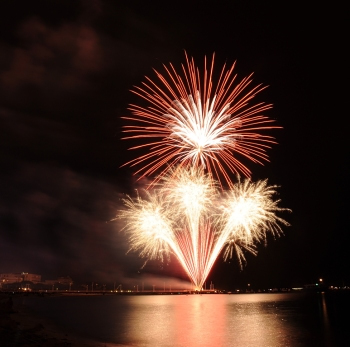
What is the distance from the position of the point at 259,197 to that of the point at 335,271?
189 ft

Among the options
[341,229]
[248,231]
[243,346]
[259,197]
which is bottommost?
[243,346]

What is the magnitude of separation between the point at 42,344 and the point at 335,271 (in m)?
76.2

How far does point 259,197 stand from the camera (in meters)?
34.5

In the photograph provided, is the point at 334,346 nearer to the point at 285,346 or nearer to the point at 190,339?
the point at 285,346

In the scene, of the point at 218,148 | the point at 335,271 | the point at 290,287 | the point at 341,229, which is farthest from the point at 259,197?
the point at 290,287

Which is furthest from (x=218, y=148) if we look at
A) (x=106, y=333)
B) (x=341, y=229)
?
(x=341, y=229)

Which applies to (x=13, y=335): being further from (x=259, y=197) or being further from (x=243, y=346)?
(x=259, y=197)

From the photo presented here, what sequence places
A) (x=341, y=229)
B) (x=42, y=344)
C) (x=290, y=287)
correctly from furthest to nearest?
(x=290, y=287) < (x=341, y=229) < (x=42, y=344)

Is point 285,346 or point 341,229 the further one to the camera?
point 341,229

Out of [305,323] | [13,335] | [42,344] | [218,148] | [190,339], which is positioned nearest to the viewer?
[42,344]

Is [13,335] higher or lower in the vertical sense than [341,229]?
lower

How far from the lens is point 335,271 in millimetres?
83250

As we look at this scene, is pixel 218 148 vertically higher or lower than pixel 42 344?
higher

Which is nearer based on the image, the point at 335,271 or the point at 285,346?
the point at 285,346
